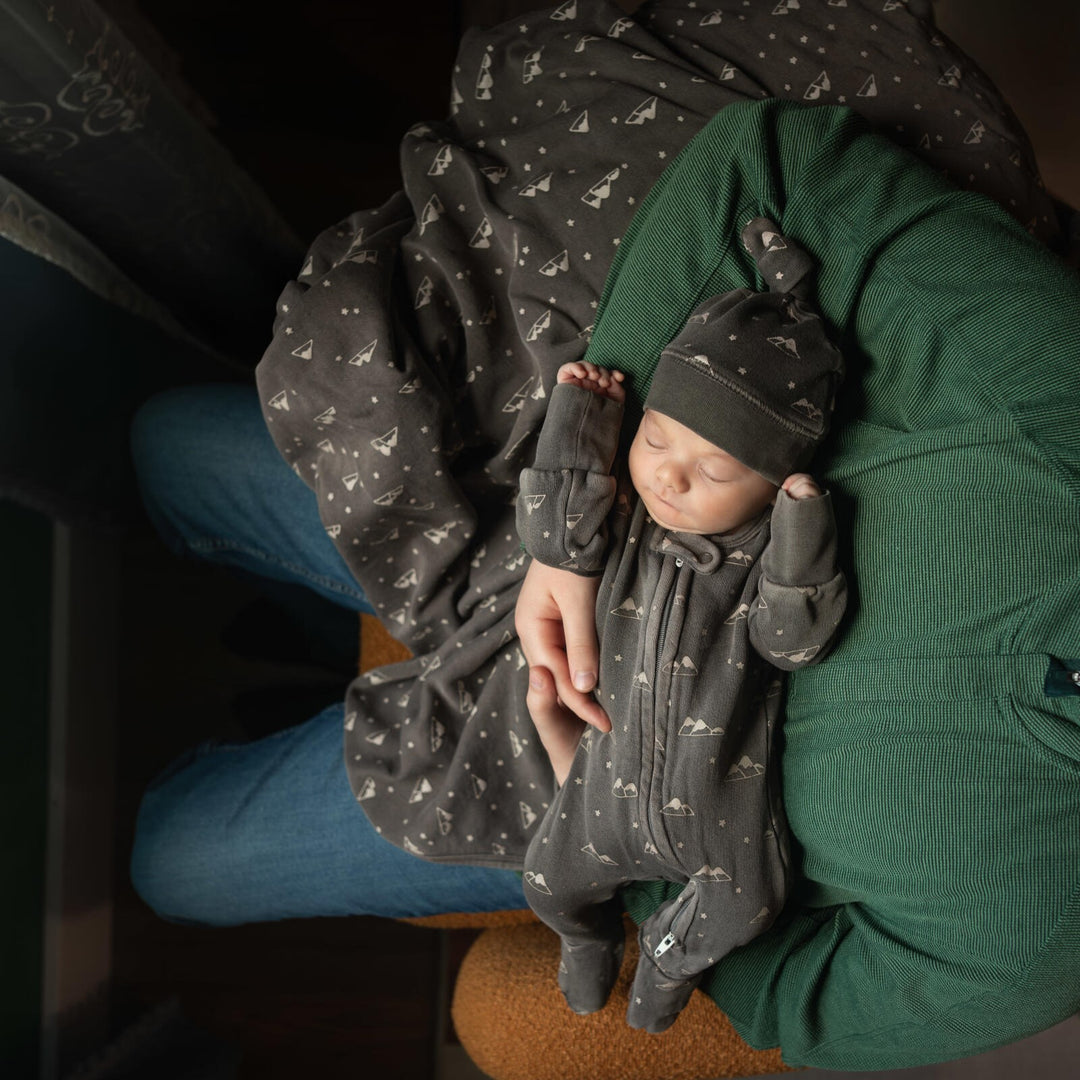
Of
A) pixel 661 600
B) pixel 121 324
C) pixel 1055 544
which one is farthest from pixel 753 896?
pixel 121 324

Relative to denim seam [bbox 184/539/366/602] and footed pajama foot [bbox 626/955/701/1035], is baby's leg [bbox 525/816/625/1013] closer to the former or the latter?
footed pajama foot [bbox 626/955/701/1035]

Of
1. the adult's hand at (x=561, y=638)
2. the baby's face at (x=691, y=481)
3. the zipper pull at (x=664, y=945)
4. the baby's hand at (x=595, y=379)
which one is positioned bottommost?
the zipper pull at (x=664, y=945)

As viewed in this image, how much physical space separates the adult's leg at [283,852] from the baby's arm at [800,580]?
0.49 m

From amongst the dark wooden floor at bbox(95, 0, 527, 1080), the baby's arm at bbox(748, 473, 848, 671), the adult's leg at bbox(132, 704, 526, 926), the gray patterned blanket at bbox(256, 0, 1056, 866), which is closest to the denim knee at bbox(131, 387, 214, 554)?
the gray patterned blanket at bbox(256, 0, 1056, 866)

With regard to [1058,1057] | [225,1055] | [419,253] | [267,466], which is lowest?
[1058,1057]

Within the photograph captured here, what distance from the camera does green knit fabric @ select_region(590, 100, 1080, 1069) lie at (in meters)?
0.71

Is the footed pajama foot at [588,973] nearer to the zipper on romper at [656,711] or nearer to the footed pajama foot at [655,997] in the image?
the footed pajama foot at [655,997]

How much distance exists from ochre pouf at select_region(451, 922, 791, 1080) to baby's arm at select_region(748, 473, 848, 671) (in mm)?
494

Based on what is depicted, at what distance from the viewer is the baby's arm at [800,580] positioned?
28.5 inches

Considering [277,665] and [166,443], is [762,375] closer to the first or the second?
[166,443]

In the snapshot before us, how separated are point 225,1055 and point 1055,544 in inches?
56.9

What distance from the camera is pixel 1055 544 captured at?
2.33 feet

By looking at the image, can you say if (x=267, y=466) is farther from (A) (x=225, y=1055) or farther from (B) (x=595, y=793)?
(A) (x=225, y=1055)

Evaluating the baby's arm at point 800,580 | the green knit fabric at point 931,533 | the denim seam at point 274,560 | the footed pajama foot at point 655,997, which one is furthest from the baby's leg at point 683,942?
the denim seam at point 274,560
